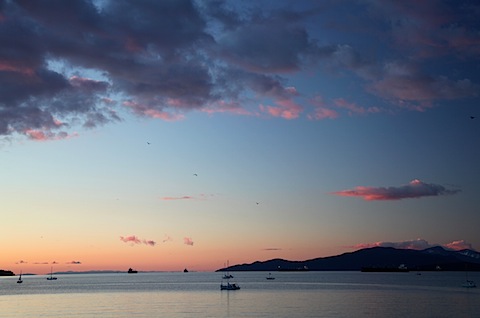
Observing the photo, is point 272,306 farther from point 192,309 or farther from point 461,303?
point 461,303

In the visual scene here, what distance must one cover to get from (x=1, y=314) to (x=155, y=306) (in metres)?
28.4

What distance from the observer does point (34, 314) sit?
93.1 m

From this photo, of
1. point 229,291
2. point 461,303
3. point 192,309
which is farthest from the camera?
point 229,291

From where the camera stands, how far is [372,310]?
9175 centimetres

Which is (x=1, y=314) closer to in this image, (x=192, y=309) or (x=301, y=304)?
(x=192, y=309)

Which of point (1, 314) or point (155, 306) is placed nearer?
point (1, 314)

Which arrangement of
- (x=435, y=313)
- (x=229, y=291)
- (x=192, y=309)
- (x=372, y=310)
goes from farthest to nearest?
(x=229, y=291) → (x=192, y=309) → (x=372, y=310) → (x=435, y=313)

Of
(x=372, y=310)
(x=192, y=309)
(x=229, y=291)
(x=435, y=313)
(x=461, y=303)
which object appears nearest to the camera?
(x=435, y=313)

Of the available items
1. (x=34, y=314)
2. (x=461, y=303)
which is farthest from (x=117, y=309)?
(x=461, y=303)

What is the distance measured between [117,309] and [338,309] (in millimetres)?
41482

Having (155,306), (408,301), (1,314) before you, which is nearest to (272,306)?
(155,306)

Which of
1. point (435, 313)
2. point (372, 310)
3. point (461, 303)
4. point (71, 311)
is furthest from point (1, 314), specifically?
point (461, 303)

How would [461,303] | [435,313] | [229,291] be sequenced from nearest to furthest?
[435,313]
[461,303]
[229,291]

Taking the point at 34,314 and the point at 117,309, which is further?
the point at 117,309
